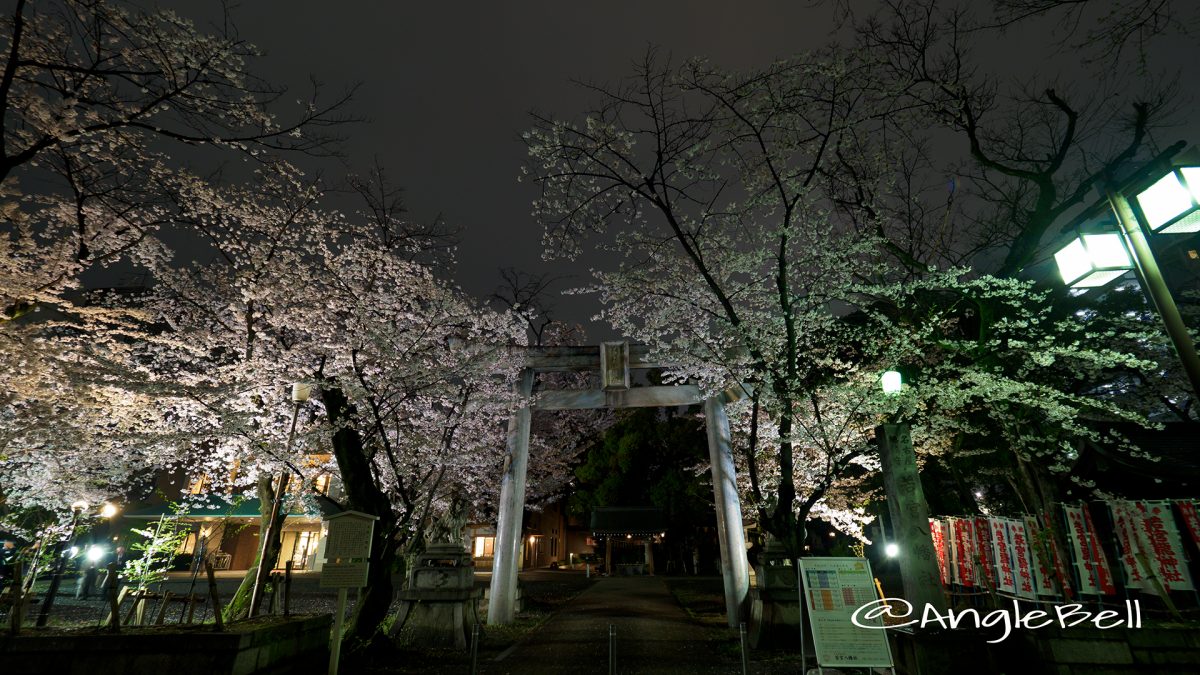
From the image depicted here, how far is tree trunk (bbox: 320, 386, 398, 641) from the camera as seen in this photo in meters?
8.47

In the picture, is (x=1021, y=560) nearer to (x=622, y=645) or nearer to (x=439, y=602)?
(x=622, y=645)

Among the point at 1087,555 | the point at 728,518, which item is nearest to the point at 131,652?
the point at 728,518

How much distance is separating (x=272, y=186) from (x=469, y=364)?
6.02 meters

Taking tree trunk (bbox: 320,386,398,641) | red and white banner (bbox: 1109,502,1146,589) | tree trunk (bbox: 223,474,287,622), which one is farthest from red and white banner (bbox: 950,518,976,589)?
tree trunk (bbox: 223,474,287,622)

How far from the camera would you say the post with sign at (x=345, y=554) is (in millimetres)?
6938

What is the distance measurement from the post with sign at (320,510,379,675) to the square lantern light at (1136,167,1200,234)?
9.31 meters

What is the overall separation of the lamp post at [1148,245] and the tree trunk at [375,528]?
9.92 m

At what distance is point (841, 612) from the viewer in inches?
252

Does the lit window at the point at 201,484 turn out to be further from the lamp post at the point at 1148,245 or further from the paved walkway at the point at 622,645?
the lamp post at the point at 1148,245

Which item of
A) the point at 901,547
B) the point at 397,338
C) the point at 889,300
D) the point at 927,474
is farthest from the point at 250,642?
the point at 927,474

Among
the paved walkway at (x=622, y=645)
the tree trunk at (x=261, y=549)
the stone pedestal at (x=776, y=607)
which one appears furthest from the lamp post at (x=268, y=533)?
the stone pedestal at (x=776, y=607)

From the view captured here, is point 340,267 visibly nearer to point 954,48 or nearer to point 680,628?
point 680,628

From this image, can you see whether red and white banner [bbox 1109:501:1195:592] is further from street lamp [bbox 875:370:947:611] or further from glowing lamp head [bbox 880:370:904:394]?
glowing lamp head [bbox 880:370:904:394]

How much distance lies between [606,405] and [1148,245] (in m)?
11.4
